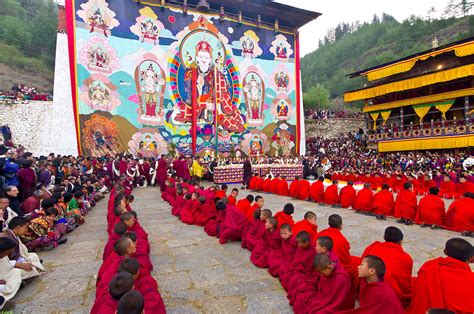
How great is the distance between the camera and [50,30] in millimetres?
32750

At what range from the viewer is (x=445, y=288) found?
223cm

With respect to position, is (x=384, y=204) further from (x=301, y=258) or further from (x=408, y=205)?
(x=301, y=258)

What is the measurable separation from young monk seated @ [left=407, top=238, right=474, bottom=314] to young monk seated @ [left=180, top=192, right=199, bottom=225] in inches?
190

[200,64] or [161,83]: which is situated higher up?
[200,64]

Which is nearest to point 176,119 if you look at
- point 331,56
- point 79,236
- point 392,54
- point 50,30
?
point 79,236

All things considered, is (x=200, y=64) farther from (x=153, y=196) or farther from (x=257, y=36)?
(x=153, y=196)

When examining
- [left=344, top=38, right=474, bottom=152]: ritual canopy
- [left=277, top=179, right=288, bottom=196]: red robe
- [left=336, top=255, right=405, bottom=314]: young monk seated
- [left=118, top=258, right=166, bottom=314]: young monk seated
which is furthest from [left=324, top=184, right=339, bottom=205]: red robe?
[left=344, top=38, right=474, bottom=152]: ritual canopy

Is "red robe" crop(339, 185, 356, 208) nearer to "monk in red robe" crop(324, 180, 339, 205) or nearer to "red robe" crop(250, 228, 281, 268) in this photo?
"monk in red robe" crop(324, 180, 339, 205)

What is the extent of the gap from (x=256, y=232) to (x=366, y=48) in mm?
66413

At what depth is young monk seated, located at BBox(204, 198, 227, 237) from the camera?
18.5 feet

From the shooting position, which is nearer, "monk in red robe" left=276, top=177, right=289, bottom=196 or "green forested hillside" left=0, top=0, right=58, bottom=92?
"monk in red robe" left=276, top=177, right=289, bottom=196

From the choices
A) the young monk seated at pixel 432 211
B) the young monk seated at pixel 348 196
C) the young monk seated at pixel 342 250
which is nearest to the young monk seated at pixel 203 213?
the young monk seated at pixel 342 250

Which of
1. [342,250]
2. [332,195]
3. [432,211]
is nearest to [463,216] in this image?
[432,211]

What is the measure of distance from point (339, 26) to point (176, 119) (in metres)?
82.7
